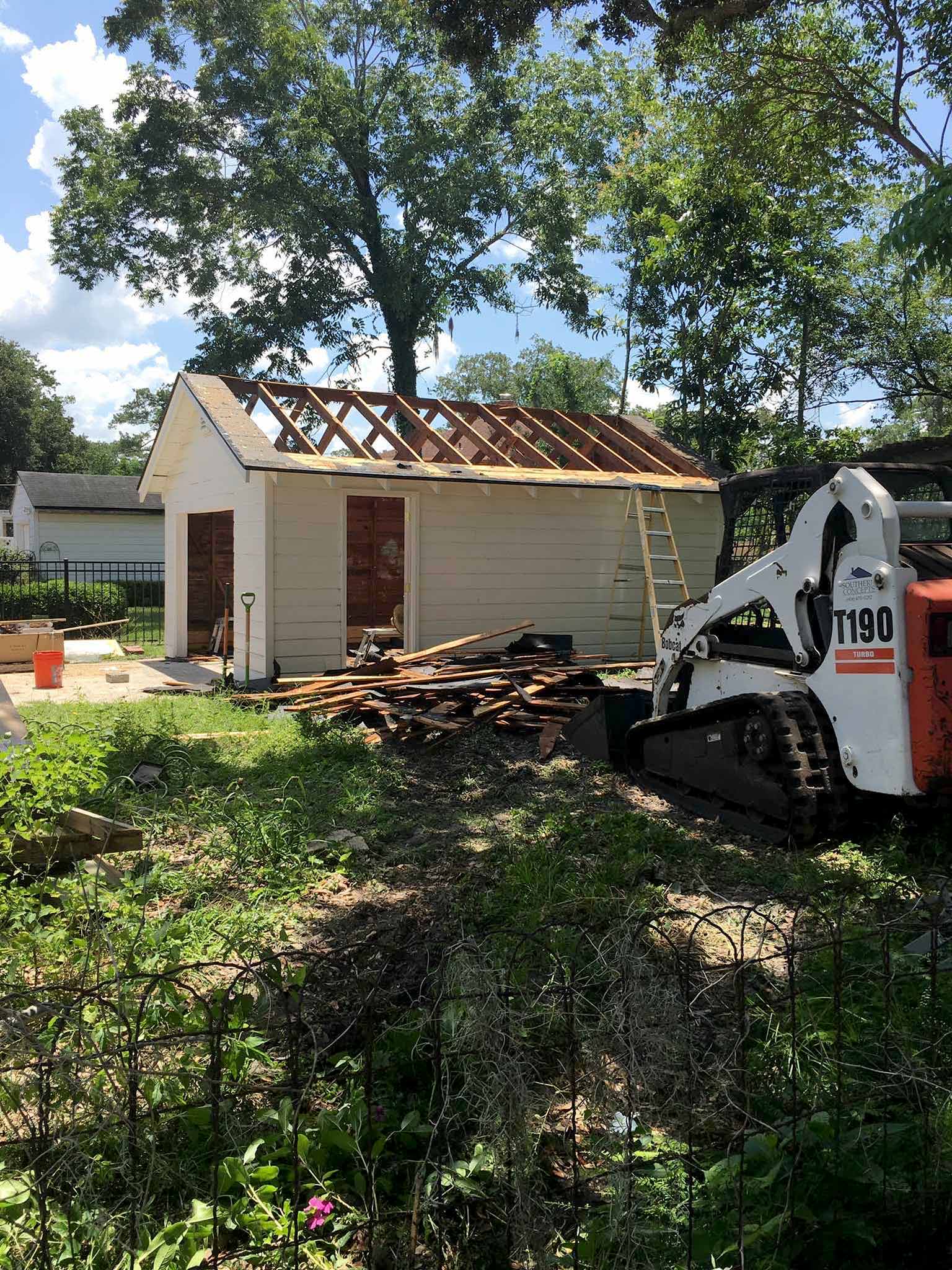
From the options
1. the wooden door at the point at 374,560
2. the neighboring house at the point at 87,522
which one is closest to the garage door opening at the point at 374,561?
the wooden door at the point at 374,560

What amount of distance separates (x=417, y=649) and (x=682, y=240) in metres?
13.9

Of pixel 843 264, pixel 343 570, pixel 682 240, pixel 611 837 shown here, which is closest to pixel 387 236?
pixel 682 240

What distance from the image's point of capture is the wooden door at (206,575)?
18.6 meters

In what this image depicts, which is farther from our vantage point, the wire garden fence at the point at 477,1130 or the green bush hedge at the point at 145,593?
the green bush hedge at the point at 145,593

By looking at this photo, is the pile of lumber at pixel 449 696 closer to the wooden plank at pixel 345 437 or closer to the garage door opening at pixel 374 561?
the wooden plank at pixel 345 437

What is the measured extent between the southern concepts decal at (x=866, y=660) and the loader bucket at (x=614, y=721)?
314cm

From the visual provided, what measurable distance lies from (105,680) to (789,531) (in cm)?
1179

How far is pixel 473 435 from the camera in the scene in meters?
15.3

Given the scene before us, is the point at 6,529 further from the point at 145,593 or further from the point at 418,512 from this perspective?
the point at 418,512

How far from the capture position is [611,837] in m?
6.69

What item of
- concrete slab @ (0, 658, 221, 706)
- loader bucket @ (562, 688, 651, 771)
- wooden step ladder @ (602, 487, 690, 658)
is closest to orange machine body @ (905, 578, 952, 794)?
loader bucket @ (562, 688, 651, 771)

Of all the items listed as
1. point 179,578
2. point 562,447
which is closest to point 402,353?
point 179,578

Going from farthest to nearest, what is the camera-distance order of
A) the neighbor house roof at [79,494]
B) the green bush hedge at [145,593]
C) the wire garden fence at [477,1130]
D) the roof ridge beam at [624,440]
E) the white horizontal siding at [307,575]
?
the neighbor house roof at [79,494]
the green bush hedge at [145,593]
the roof ridge beam at [624,440]
the white horizontal siding at [307,575]
the wire garden fence at [477,1130]

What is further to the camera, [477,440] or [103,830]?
[477,440]
